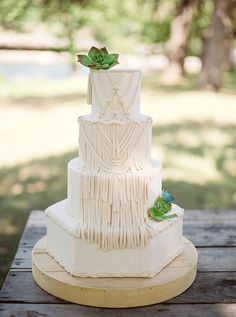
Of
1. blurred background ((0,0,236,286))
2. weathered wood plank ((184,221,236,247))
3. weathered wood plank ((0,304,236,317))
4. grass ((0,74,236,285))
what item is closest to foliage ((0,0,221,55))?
blurred background ((0,0,236,286))

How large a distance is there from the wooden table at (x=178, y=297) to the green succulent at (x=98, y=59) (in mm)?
1325

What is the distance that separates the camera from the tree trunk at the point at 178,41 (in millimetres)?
15945

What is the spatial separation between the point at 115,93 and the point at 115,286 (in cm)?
105

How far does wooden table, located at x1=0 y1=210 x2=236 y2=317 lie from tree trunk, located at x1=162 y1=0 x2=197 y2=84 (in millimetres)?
13416


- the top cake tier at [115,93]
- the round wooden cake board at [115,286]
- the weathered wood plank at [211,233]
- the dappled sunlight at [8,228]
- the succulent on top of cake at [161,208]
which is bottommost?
the dappled sunlight at [8,228]

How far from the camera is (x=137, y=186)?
268 cm

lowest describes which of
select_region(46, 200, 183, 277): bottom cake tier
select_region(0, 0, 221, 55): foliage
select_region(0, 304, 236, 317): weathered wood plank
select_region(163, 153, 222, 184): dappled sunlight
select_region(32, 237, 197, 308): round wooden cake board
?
select_region(163, 153, 222, 184): dappled sunlight

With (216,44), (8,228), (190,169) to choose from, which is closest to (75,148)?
(190,169)

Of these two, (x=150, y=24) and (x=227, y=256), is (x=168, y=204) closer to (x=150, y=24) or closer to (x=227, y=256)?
(x=227, y=256)

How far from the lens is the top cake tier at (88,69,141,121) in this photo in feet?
8.49

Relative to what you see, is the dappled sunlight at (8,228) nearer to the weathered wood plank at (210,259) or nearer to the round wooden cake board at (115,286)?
the weathered wood plank at (210,259)

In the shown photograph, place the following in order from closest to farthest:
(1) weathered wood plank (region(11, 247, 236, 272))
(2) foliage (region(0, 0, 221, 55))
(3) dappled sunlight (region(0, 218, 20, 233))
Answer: (1) weathered wood plank (region(11, 247, 236, 272)) < (3) dappled sunlight (region(0, 218, 20, 233)) < (2) foliage (region(0, 0, 221, 55))

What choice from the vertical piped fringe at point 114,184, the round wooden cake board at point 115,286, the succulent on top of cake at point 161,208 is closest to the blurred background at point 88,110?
the vertical piped fringe at point 114,184

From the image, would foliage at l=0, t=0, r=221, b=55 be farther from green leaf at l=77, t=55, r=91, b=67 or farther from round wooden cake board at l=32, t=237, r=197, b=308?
round wooden cake board at l=32, t=237, r=197, b=308
